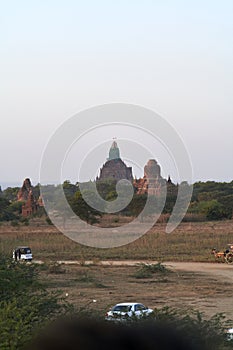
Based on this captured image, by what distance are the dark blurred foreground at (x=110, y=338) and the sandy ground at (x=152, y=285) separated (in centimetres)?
1875

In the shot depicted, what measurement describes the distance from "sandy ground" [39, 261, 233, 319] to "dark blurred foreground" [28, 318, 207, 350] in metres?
18.8

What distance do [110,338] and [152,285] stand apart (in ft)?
95.9

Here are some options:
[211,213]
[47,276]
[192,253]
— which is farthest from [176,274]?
[211,213]

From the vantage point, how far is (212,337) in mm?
9797

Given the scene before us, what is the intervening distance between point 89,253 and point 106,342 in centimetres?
4460

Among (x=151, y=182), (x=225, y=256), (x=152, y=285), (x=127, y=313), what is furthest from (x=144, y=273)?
(x=151, y=182)

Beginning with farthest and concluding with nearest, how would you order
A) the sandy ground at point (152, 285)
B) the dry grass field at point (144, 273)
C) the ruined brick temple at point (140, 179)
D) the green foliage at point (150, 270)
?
the ruined brick temple at point (140, 179) < the green foliage at point (150, 270) < the dry grass field at point (144, 273) < the sandy ground at point (152, 285)

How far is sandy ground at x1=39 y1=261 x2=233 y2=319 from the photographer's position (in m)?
23.3

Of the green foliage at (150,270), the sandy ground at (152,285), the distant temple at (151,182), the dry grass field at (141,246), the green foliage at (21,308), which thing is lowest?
the sandy ground at (152,285)

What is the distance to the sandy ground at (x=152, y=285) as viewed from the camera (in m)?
23.3

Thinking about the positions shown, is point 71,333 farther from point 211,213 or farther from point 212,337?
point 211,213

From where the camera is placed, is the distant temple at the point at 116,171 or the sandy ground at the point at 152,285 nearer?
the sandy ground at the point at 152,285

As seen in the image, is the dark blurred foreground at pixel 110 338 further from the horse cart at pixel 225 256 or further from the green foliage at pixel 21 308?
the horse cart at pixel 225 256

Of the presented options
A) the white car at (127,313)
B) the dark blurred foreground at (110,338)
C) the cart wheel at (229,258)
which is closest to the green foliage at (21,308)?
the white car at (127,313)
